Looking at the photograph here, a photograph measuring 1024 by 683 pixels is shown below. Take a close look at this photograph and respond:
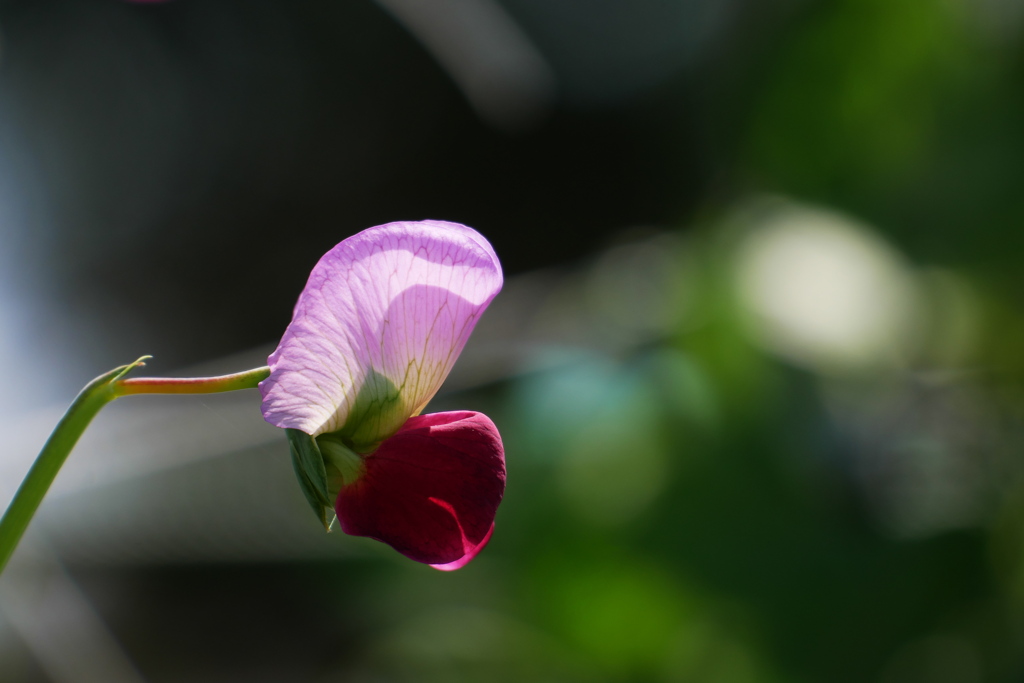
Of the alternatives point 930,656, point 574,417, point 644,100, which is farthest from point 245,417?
point 644,100

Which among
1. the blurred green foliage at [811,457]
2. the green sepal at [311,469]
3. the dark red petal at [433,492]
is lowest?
the blurred green foliage at [811,457]

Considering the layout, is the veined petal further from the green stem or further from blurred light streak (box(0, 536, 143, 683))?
blurred light streak (box(0, 536, 143, 683))

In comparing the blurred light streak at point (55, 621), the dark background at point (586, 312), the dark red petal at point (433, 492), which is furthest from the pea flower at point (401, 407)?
the blurred light streak at point (55, 621)

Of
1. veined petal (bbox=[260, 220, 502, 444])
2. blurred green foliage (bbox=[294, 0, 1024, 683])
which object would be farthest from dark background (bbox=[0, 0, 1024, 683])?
veined petal (bbox=[260, 220, 502, 444])

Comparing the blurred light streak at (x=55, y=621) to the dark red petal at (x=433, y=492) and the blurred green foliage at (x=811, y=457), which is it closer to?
the blurred green foliage at (x=811, y=457)

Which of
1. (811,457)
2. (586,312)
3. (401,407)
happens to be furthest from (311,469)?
(586,312)

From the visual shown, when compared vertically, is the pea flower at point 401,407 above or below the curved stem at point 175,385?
below

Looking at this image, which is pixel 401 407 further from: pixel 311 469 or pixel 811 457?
pixel 811 457
